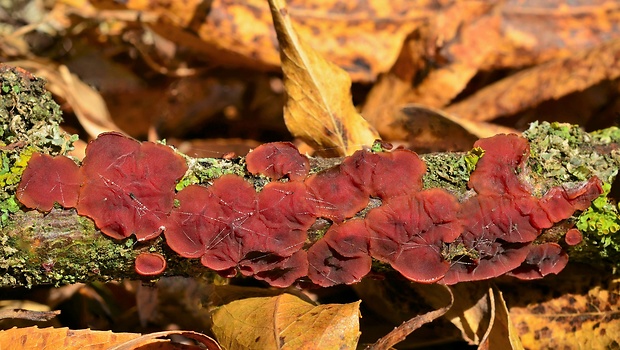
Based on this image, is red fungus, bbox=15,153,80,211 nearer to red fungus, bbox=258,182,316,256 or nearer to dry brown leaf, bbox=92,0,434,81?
red fungus, bbox=258,182,316,256

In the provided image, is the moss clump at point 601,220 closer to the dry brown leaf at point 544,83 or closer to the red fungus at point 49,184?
the dry brown leaf at point 544,83

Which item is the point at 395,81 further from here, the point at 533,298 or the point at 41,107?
the point at 41,107

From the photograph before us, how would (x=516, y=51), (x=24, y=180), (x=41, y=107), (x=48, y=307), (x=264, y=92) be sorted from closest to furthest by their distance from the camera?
(x=24, y=180), (x=41, y=107), (x=48, y=307), (x=516, y=51), (x=264, y=92)

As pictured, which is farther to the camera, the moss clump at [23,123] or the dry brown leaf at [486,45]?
the dry brown leaf at [486,45]

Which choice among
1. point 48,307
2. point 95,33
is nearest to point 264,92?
point 95,33

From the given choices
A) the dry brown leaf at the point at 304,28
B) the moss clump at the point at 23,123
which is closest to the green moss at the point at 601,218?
the dry brown leaf at the point at 304,28

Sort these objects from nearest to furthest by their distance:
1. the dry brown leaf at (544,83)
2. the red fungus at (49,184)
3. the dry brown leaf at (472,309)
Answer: the red fungus at (49,184)
the dry brown leaf at (472,309)
the dry brown leaf at (544,83)

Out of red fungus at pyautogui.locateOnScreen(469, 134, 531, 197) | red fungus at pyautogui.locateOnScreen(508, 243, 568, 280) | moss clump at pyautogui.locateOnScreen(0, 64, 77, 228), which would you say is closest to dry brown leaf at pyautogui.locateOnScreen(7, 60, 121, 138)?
moss clump at pyautogui.locateOnScreen(0, 64, 77, 228)
